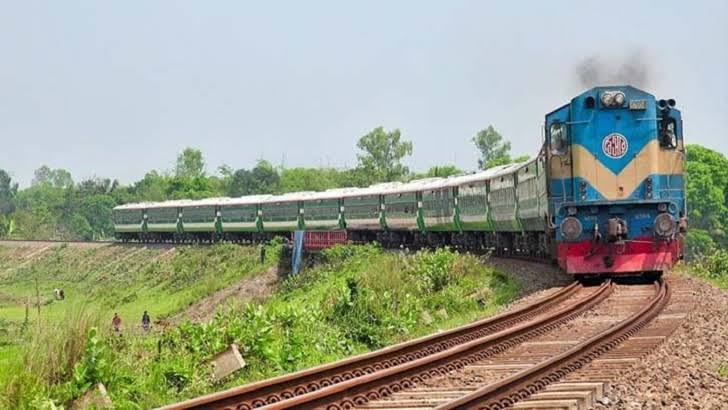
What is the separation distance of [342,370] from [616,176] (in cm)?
1018

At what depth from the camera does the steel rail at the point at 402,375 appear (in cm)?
771

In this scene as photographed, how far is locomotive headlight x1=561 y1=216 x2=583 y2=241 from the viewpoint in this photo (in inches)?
681

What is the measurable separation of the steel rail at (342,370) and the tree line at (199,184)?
297ft

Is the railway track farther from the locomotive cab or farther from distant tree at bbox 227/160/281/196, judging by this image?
distant tree at bbox 227/160/281/196

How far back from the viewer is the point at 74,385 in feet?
30.8

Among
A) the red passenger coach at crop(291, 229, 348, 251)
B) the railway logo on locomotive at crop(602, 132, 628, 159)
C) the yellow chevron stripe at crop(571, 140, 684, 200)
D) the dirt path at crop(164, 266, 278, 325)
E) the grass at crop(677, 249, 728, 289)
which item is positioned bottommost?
the dirt path at crop(164, 266, 278, 325)

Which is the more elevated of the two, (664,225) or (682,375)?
(664,225)

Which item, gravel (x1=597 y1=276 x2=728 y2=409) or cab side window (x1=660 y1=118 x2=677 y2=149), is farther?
cab side window (x1=660 y1=118 x2=677 y2=149)

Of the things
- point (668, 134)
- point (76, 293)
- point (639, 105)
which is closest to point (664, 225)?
point (668, 134)

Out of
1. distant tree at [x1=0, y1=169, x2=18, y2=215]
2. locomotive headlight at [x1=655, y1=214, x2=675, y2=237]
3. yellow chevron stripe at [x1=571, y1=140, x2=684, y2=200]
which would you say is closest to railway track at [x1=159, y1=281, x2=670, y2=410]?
locomotive headlight at [x1=655, y1=214, x2=675, y2=237]

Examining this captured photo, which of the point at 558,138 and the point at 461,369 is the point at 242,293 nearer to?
the point at 558,138

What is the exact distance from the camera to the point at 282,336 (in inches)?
520

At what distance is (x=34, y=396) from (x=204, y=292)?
39.3 metres

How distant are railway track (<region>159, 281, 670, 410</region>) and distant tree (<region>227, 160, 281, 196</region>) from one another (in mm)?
116851
